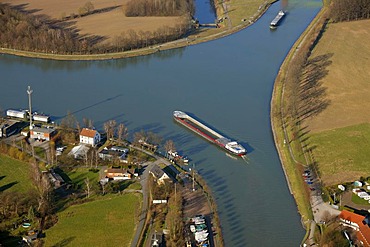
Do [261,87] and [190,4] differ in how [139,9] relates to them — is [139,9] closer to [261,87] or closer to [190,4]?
[190,4]

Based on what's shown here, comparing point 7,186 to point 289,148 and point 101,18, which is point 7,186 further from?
point 101,18

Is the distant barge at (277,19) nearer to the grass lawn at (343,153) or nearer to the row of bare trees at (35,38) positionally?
the row of bare trees at (35,38)

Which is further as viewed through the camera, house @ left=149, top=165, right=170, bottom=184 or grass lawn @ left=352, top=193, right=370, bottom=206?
house @ left=149, top=165, right=170, bottom=184

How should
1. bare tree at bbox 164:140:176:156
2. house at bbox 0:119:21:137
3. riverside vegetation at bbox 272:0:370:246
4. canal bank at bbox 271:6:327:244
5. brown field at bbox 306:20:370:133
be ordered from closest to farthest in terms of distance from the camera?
canal bank at bbox 271:6:327:244 < riverside vegetation at bbox 272:0:370:246 < bare tree at bbox 164:140:176:156 < house at bbox 0:119:21:137 < brown field at bbox 306:20:370:133

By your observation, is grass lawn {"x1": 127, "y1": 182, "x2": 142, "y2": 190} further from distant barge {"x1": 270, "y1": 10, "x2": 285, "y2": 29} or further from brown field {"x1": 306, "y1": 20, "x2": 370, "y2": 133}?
distant barge {"x1": 270, "y1": 10, "x2": 285, "y2": 29}

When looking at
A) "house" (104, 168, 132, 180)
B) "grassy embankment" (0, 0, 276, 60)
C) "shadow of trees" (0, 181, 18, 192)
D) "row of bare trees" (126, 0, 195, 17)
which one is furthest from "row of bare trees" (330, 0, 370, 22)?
"shadow of trees" (0, 181, 18, 192)

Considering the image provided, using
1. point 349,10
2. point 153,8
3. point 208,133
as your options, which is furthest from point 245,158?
point 153,8
